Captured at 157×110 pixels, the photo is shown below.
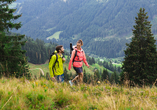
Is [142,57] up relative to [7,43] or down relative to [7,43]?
down

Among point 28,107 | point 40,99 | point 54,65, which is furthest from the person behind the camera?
point 54,65

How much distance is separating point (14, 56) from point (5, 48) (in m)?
1.41

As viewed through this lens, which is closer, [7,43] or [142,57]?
[7,43]

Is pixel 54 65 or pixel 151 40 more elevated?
pixel 151 40

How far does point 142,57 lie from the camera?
70.2ft

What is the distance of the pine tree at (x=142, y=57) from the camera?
19.9 meters

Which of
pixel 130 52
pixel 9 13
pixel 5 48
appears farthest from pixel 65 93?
pixel 130 52

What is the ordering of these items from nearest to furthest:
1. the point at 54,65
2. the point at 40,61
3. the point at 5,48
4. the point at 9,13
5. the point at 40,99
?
1. the point at 40,99
2. the point at 54,65
3. the point at 5,48
4. the point at 9,13
5. the point at 40,61

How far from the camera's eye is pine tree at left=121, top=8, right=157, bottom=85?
784 inches

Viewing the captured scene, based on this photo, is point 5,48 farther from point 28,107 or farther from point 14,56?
point 28,107

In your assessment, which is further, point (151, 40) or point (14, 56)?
point (151, 40)

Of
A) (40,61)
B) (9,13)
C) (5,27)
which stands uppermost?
(9,13)

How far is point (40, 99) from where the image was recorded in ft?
11.9

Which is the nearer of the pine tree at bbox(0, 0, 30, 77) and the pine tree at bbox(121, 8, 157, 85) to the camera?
the pine tree at bbox(0, 0, 30, 77)
